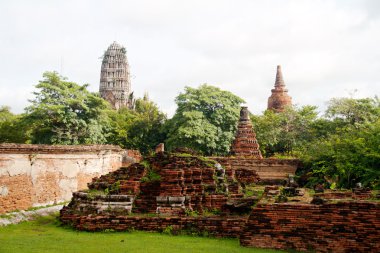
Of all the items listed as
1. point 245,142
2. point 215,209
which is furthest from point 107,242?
point 245,142

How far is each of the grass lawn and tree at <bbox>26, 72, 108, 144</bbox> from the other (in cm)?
1987

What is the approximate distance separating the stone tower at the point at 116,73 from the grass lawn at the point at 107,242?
6405 cm

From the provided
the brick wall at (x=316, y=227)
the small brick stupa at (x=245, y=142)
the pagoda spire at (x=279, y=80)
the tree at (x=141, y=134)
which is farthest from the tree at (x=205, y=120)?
the brick wall at (x=316, y=227)

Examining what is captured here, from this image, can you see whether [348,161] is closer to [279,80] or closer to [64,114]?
[64,114]

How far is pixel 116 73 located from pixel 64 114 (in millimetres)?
44664

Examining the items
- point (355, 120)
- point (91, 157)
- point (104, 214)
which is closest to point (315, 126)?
point (355, 120)

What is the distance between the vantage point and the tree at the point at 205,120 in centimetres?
3034

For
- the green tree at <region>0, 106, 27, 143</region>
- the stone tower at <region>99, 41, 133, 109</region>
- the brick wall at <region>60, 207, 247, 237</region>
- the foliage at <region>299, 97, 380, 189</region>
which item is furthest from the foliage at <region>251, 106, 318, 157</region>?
the stone tower at <region>99, 41, 133, 109</region>

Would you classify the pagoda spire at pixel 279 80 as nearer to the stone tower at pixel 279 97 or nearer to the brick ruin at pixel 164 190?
the stone tower at pixel 279 97

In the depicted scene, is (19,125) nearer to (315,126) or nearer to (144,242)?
(315,126)

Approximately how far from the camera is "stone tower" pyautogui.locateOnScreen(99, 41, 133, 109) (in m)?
72.8

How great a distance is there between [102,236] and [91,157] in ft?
33.1

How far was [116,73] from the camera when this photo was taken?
7262 centimetres

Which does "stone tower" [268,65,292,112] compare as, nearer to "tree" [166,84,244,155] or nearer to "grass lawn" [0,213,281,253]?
"tree" [166,84,244,155]
